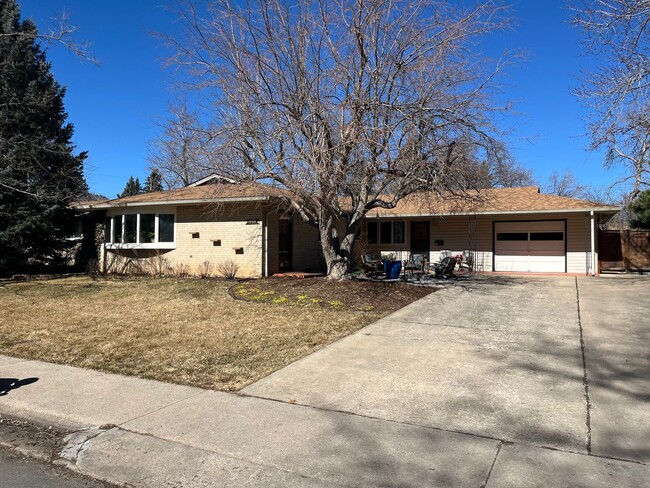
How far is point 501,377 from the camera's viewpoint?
5.77 m

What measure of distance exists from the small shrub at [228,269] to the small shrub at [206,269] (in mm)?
368

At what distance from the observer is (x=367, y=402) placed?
5.02 metres

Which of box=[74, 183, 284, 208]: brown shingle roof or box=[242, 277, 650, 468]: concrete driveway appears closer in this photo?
box=[242, 277, 650, 468]: concrete driveway

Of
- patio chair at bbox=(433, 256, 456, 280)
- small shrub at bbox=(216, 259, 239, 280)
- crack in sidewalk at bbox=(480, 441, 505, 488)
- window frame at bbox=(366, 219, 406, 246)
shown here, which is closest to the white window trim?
window frame at bbox=(366, 219, 406, 246)

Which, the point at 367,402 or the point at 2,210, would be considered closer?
the point at 367,402

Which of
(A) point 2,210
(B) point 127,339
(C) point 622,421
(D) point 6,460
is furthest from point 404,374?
(A) point 2,210

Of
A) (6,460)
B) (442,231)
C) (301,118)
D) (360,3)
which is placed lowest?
(6,460)

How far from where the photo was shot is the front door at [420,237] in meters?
21.9

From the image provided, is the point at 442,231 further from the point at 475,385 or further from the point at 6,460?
the point at 6,460

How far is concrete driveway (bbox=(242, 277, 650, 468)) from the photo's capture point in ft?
14.2

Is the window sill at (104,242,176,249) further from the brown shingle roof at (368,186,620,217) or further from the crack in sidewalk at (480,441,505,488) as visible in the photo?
the crack in sidewalk at (480,441,505,488)

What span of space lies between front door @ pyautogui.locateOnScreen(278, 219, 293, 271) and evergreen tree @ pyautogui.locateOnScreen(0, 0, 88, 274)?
8079 millimetres

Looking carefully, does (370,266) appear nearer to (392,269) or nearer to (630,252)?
(392,269)

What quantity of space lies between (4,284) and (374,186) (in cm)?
1328
